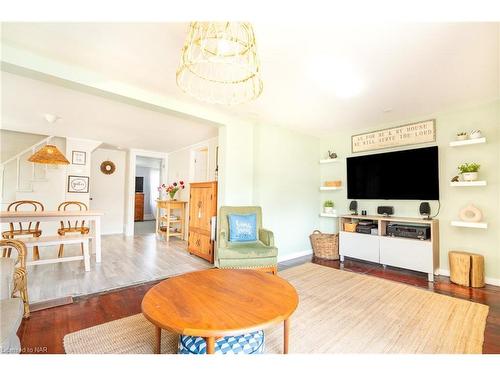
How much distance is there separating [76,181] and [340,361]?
19.0ft

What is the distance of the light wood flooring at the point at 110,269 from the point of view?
239 cm

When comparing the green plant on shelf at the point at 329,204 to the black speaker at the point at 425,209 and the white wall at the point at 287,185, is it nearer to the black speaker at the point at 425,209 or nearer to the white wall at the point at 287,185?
the white wall at the point at 287,185

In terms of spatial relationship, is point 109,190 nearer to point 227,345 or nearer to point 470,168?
point 227,345

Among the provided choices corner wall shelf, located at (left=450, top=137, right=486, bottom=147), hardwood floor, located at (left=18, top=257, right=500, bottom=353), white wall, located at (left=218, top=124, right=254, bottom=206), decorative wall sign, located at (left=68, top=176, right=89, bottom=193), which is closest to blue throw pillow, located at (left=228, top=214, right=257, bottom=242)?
white wall, located at (left=218, top=124, right=254, bottom=206)

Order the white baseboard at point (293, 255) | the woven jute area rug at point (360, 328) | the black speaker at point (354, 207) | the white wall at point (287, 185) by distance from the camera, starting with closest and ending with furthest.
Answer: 1. the woven jute area rug at point (360, 328)
2. the white wall at point (287, 185)
3. the white baseboard at point (293, 255)
4. the black speaker at point (354, 207)

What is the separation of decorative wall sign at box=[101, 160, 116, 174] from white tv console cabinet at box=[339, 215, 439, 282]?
18.5 ft

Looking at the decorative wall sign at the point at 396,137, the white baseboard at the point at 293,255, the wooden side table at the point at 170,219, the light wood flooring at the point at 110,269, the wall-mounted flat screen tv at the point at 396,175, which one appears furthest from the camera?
the wooden side table at the point at 170,219

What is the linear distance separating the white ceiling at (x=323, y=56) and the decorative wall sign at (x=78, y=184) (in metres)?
3.71

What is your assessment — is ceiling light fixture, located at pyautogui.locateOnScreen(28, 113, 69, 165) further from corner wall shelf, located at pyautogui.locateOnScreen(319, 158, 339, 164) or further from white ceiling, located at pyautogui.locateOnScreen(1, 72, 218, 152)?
corner wall shelf, located at pyautogui.locateOnScreen(319, 158, 339, 164)

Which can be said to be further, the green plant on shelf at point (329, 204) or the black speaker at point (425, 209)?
the green plant on shelf at point (329, 204)

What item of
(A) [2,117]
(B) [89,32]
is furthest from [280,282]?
(A) [2,117]

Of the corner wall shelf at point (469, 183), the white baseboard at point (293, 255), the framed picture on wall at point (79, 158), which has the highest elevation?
the framed picture on wall at point (79, 158)

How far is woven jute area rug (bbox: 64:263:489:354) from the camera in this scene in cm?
151

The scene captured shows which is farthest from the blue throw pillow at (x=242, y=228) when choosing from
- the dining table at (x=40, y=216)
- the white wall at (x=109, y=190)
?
the white wall at (x=109, y=190)
